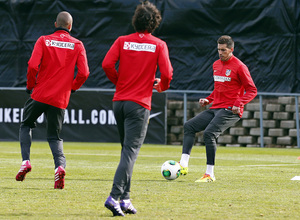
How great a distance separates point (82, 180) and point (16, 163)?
3359mm

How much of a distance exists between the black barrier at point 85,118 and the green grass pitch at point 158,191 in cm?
649

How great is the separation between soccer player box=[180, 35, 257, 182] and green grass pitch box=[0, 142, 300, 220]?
0.51 metres

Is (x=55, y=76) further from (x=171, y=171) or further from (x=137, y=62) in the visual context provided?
(x=137, y=62)

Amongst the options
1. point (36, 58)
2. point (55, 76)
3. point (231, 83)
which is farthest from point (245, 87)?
point (36, 58)

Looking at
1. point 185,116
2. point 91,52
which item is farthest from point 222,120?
point 91,52

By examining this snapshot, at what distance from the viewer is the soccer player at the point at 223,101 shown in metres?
10.2

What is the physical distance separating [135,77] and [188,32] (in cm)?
1627

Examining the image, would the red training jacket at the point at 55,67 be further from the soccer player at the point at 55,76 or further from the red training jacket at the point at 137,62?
the red training jacket at the point at 137,62

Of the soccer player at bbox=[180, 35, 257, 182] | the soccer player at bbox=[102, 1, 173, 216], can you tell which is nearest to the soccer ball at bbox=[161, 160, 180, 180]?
the soccer player at bbox=[180, 35, 257, 182]

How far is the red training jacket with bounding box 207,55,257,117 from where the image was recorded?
1022cm

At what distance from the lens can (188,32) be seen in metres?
22.7

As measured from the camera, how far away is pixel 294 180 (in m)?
10.1

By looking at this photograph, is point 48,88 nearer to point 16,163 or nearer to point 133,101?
point 133,101

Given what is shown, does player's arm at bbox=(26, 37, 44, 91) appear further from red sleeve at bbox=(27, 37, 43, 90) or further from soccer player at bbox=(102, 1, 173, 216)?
soccer player at bbox=(102, 1, 173, 216)
